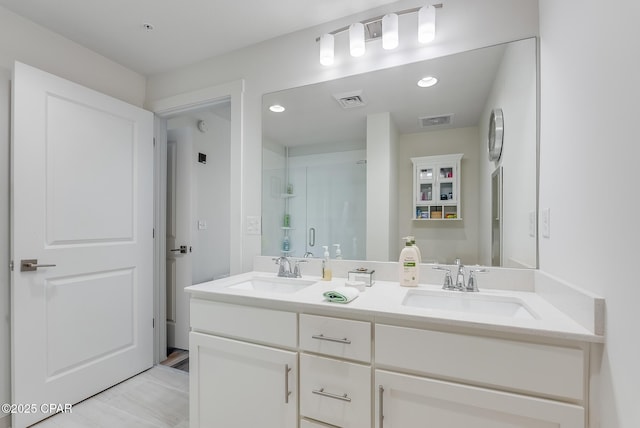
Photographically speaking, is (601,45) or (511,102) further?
(511,102)

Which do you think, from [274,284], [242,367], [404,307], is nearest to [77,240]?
[274,284]

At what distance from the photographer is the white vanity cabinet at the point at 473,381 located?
0.85 meters

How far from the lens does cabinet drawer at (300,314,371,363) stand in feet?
3.56

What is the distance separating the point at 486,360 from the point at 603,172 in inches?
24.9

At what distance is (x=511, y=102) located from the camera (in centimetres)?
139

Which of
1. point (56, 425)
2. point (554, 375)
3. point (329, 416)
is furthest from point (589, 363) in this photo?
point (56, 425)

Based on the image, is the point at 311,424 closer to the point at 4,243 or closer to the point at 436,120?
the point at 436,120

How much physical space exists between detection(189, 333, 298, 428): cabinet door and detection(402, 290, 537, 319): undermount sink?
589 millimetres

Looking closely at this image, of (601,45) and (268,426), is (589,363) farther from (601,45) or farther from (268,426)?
(268,426)

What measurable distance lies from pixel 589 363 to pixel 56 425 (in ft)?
8.19

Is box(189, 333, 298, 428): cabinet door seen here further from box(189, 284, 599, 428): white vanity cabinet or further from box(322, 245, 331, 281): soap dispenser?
box(322, 245, 331, 281): soap dispenser

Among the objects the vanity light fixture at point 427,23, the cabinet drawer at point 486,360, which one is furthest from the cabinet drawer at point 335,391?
the vanity light fixture at point 427,23

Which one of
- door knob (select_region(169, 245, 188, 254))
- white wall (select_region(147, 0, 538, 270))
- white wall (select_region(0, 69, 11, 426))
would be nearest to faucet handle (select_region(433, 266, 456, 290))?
white wall (select_region(147, 0, 538, 270))

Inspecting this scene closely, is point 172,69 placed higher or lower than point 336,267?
higher
